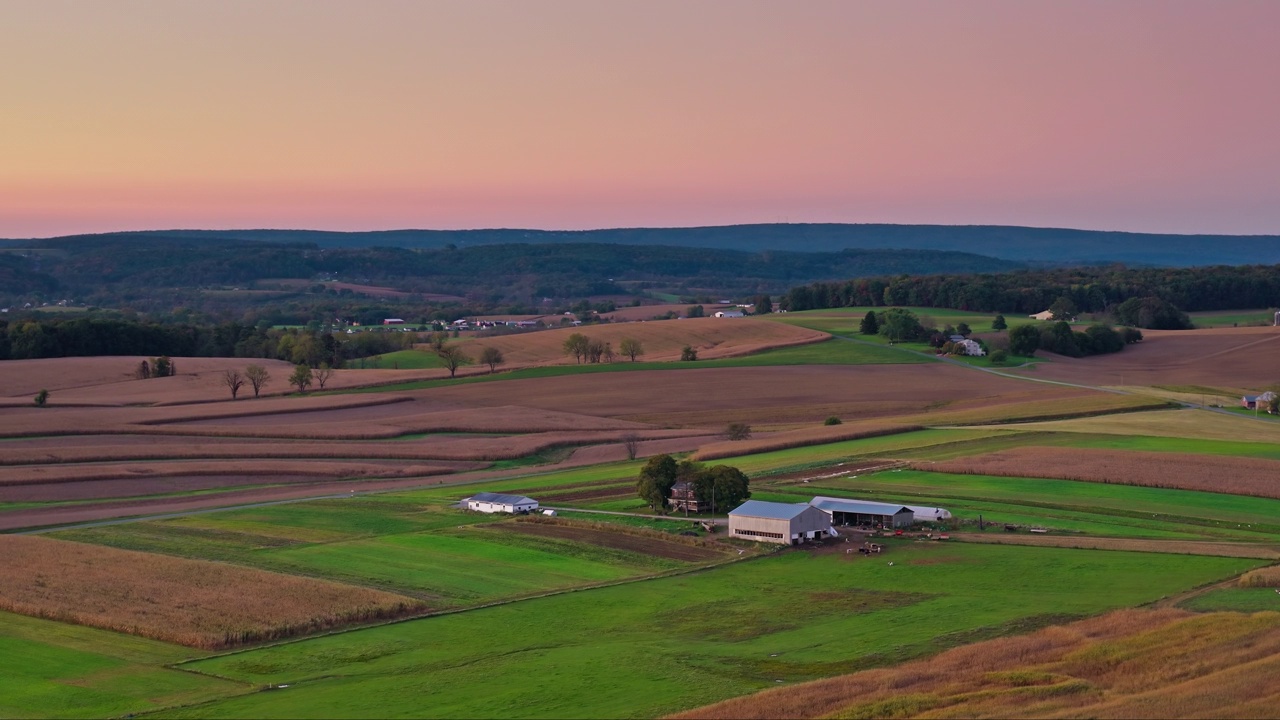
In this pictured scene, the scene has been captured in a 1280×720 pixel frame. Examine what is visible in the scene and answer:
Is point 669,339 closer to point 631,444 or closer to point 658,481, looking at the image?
point 631,444

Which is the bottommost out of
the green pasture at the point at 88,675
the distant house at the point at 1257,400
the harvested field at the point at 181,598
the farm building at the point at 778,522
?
the green pasture at the point at 88,675

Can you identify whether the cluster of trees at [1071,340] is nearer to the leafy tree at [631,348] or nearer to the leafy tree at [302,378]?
the leafy tree at [631,348]

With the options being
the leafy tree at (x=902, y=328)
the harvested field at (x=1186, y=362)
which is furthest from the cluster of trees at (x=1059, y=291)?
the leafy tree at (x=902, y=328)

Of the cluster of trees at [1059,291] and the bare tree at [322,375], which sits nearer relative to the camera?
the bare tree at [322,375]

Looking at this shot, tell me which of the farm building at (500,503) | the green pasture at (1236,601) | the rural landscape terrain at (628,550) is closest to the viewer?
the rural landscape terrain at (628,550)

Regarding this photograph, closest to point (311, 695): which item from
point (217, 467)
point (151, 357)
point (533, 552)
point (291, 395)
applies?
point (533, 552)

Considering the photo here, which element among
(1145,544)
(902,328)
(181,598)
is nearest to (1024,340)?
(902,328)

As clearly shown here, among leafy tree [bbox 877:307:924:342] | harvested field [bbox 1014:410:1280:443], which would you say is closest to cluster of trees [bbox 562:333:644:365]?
leafy tree [bbox 877:307:924:342]
